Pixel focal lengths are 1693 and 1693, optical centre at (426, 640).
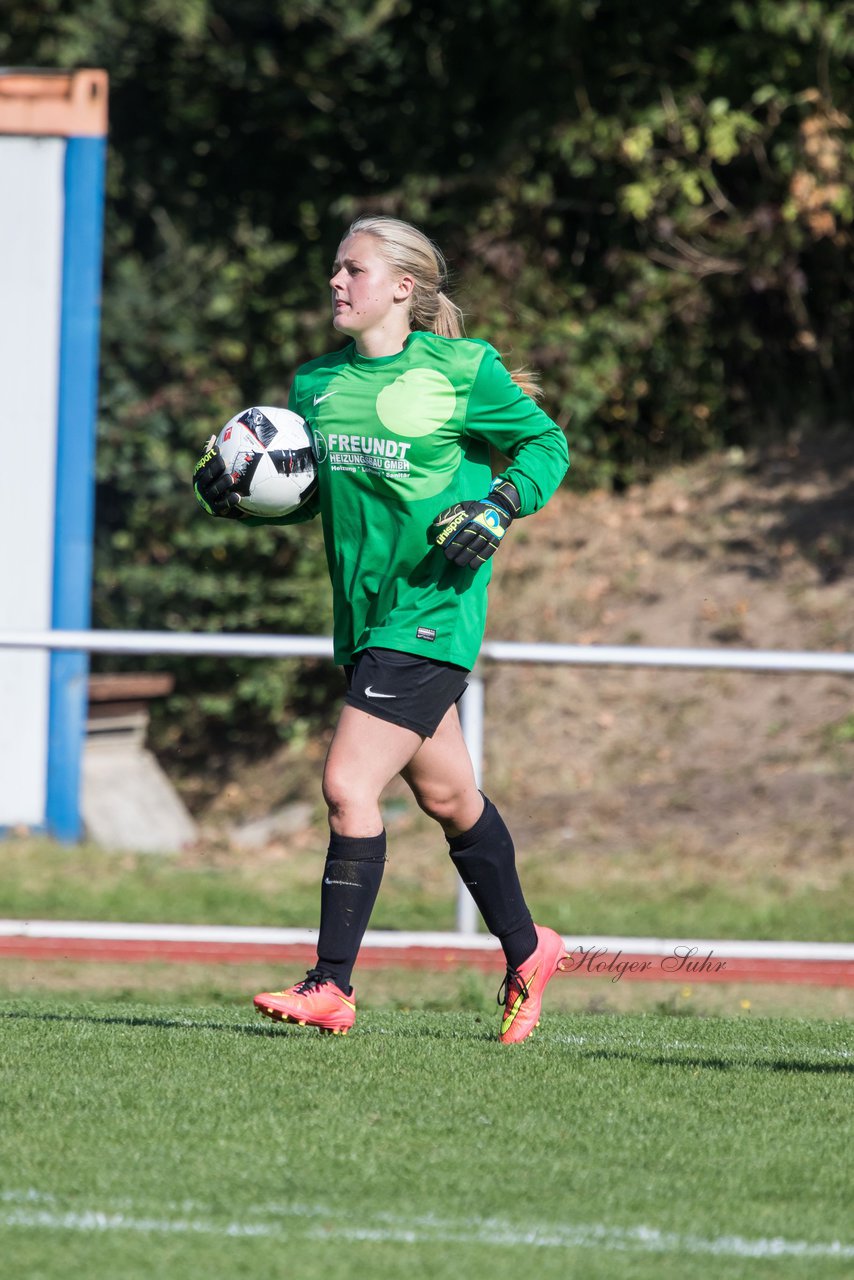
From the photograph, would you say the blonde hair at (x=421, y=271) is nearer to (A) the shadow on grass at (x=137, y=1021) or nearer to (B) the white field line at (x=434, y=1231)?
(A) the shadow on grass at (x=137, y=1021)

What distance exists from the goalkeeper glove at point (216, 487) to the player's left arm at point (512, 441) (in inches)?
23.2

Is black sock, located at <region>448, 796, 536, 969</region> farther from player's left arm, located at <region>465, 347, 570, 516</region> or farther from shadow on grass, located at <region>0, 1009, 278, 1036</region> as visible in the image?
player's left arm, located at <region>465, 347, 570, 516</region>

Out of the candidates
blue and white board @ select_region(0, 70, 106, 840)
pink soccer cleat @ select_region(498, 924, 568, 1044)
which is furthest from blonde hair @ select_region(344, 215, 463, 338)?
blue and white board @ select_region(0, 70, 106, 840)

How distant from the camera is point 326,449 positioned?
443 cm

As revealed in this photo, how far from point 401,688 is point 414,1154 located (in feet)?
4.39

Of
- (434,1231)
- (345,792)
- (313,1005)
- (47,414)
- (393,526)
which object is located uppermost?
(393,526)

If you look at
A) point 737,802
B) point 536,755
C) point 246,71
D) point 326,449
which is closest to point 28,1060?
point 326,449

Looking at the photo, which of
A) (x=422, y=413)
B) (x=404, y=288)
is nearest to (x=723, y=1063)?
(x=422, y=413)

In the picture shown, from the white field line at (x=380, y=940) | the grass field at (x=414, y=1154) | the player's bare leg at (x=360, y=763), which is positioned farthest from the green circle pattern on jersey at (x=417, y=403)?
the white field line at (x=380, y=940)

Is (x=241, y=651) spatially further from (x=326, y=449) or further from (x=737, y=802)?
(x=737, y=802)

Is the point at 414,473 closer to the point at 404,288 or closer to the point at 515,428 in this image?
the point at 515,428

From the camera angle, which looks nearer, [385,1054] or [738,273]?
[385,1054]

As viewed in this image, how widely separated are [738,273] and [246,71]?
497 cm

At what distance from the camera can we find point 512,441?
4.45 meters
